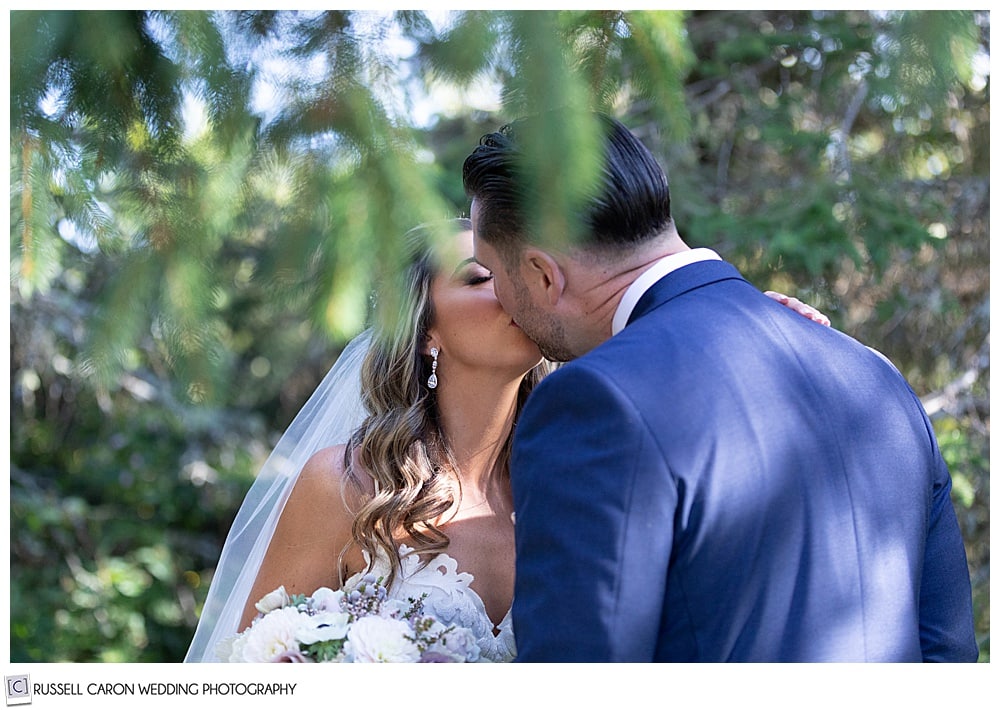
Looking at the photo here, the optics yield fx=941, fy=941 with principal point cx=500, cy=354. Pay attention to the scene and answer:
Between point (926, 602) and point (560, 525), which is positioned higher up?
point (560, 525)

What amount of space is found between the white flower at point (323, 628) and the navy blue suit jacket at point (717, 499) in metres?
0.58

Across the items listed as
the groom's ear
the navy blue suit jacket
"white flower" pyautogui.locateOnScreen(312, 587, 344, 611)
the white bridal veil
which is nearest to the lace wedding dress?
"white flower" pyautogui.locateOnScreen(312, 587, 344, 611)

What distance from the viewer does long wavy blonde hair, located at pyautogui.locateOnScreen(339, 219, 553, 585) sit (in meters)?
2.35

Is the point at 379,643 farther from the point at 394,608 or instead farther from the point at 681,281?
the point at 681,281

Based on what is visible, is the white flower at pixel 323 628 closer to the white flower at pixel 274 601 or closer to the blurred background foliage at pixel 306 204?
the white flower at pixel 274 601

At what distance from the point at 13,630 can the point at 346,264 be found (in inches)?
187

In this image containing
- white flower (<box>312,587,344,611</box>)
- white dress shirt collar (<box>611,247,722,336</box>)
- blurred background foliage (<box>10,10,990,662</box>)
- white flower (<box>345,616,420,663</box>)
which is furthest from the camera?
white flower (<box>312,587,344,611</box>)

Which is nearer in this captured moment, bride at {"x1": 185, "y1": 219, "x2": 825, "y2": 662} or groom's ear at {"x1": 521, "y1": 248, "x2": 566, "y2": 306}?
groom's ear at {"x1": 521, "y1": 248, "x2": 566, "y2": 306}

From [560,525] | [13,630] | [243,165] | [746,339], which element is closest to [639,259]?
[746,339]

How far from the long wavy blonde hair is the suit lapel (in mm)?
586

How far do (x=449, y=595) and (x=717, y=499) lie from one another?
972 millimetres

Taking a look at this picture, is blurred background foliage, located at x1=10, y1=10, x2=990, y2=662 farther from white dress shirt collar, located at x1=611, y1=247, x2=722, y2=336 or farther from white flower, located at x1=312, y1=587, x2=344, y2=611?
white flower, located at x1=312, y1=587, x2=344, y2=611
